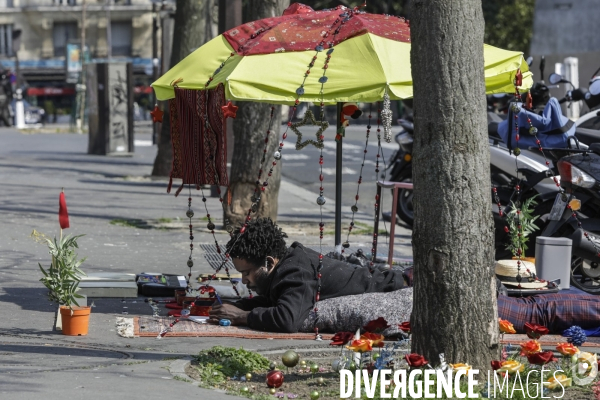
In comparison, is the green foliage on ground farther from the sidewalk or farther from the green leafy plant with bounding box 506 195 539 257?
the green leafy plant with bounding box 506 195 539 257

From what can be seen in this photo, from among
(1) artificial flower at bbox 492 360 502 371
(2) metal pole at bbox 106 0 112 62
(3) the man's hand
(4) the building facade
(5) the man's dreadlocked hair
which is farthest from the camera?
(4) the building facade

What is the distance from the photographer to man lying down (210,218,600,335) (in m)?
6.96

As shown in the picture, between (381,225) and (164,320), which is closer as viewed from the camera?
(164,320)

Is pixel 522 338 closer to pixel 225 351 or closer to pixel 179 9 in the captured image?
pixel 225 351

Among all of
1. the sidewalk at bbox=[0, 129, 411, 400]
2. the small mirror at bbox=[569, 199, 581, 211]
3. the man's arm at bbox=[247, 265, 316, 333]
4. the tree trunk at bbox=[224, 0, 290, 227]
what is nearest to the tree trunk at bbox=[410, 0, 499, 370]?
the sidewalk at bbox=[0, 129, 411, 400]

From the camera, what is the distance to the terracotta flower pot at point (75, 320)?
22.4 ft

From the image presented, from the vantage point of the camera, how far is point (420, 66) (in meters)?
5.31

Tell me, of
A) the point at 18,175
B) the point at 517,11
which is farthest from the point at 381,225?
the point at 517,11

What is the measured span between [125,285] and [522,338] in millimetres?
3161

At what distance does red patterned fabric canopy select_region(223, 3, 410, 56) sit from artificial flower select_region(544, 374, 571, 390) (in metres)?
3.30

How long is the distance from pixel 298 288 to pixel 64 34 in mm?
70841

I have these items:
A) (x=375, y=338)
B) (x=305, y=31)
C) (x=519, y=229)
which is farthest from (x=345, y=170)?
(x=375, y=338)

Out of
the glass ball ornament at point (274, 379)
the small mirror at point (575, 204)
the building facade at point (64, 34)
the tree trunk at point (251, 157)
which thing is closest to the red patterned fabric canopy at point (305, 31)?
the small mirror at point (575, 204)

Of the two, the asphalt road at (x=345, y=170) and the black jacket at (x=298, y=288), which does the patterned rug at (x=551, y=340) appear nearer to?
the black jacket at (x=298, y=288)
